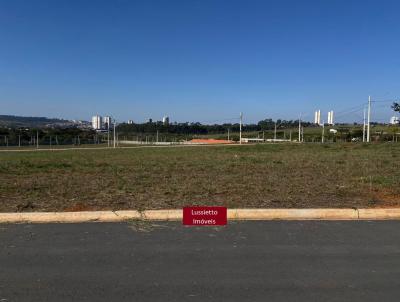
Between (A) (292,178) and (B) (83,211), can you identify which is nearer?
(B) (83,211)

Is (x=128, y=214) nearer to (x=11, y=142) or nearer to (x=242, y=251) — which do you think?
(x=242, y=251)

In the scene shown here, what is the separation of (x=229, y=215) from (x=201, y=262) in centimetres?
251

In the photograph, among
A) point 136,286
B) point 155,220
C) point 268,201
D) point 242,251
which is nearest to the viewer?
point 136,286

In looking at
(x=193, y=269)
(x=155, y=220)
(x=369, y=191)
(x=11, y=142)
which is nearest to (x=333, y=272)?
(x=193, y=269)

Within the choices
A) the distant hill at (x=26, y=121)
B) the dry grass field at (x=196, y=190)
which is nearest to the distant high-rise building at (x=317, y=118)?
the distant hill at (x=26, y=121)

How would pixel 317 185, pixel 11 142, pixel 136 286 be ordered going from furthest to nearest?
pixel 11 142, pixel 317 185, pixel 136 286

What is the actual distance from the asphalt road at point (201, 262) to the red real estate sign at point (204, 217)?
30 cm

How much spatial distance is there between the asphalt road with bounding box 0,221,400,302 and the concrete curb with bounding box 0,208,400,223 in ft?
1.12

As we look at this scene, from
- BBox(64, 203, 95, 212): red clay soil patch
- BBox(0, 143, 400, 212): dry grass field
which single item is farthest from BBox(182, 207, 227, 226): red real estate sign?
BBox(64, 203, 95, 212): red clay soil patch

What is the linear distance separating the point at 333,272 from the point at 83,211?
4.73m

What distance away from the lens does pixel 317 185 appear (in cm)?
1212

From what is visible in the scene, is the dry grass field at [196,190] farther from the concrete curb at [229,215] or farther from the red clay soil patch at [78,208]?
the concrete curb at [229,215]

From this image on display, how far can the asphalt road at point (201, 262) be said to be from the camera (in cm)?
471

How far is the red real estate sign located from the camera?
7.77 meters
